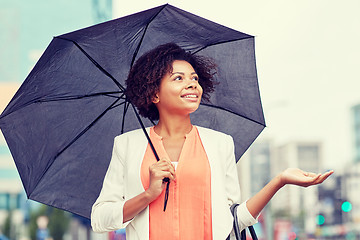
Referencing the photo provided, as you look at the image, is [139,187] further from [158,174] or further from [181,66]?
[181,66]

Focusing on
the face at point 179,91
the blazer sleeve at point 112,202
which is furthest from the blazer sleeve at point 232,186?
the blazer sleeve at point 112,202

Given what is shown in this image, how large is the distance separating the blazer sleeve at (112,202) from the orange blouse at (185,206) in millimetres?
163

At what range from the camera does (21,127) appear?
12.8 feet

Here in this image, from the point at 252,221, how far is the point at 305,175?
1.25ft

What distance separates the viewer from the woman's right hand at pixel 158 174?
3.06 meters

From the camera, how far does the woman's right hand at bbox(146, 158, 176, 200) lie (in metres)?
3.06

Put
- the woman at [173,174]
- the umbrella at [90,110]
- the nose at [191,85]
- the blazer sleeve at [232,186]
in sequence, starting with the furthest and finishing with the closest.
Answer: the umbrella at [90,110] < the nose at [191,85] < the blazer sleeve at [232,186] < the woman at [173,174]

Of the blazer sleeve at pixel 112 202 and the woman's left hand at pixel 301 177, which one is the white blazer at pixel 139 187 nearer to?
the blazer sleeve at pixel 112 202

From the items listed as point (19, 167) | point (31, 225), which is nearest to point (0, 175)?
point (31, 225)

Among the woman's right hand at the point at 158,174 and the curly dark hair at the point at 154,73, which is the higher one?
the curly dark hair at the point at 154,73

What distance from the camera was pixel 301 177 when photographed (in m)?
3.08

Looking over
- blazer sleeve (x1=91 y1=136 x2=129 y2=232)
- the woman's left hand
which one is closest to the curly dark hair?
blazer sleeve (x1=91 y1=136 x2=129 y2=232)

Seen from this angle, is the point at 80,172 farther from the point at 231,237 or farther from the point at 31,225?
the point at 31,225

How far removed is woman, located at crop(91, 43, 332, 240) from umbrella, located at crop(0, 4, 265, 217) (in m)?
0.29
